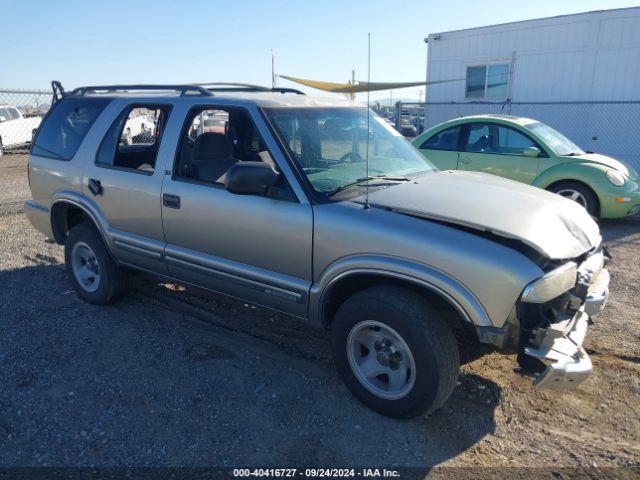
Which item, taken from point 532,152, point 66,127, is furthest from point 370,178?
point 532,152

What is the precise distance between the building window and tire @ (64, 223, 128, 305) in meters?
12.2

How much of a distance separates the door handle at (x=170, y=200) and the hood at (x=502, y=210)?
58.7 inches

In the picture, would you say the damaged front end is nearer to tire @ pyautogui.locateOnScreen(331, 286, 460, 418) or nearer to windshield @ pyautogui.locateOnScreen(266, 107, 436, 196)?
tire @ pyautogui.locateOnScreen(331, 286, 460, 418)

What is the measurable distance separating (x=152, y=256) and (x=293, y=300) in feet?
4.88

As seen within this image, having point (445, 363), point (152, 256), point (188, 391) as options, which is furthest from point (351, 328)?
point (152, 256)

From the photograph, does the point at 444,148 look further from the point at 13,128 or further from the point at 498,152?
the point at 13,128

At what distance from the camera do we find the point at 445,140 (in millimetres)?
8656

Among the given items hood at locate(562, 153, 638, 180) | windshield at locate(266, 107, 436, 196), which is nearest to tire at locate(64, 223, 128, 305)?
windshield at locate(266, 107, 436, 196)

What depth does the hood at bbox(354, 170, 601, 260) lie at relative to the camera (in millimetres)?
2889

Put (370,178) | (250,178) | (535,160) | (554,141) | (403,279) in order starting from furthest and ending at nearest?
(554,141) < (535,160) < (370,178) < (250,178) < (403,279)

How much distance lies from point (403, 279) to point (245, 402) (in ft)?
4.51

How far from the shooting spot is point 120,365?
3842 millimetres

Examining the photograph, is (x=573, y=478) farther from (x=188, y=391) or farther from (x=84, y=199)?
(x=84, y=199)

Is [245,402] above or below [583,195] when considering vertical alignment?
below
